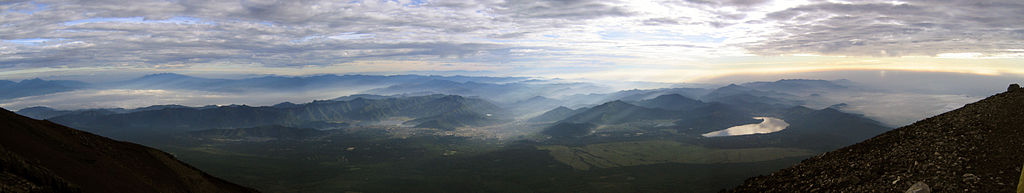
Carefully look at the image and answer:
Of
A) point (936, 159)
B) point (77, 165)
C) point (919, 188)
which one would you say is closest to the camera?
point (919, 188)

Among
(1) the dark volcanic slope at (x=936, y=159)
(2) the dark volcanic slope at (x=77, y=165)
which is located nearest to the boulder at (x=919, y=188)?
(1) the dark volcanic slope at (x=936, y=159)

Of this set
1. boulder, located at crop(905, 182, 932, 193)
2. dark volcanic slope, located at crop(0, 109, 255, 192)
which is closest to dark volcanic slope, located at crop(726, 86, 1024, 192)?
boulder, located at crop(905, 182, 932, 193)

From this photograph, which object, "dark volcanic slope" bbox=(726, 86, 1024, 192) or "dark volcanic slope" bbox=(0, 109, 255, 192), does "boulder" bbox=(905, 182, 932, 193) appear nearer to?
"dark volcanic slope" bbox=(726, 86, 1024, 192)

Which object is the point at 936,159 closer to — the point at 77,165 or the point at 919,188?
the point at 919,188

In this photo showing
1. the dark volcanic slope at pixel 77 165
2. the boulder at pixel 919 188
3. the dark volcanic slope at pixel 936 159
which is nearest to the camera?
the boulder at pixel 919 188

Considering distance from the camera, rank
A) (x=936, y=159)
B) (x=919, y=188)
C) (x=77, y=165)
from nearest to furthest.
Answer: (x=919, y=188)
(x=936, y=159)
(x=77, y=165)

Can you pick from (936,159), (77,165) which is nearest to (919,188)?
(936,159)

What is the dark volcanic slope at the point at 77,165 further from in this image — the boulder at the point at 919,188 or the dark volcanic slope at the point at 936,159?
the dark volcanic slope at the point at 936,159
